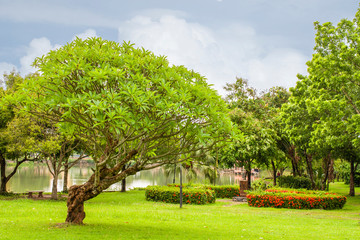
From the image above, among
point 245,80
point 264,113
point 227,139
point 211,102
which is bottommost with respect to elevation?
point 227,139

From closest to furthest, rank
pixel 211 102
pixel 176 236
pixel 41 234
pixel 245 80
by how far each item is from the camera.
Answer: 1. pixel 211 102
2. pixel 41 234
3. pixel 176 236
4. pixel 245 80

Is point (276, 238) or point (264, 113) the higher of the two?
point (264, 113)

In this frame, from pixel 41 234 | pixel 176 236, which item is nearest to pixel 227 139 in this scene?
pixel 176 236

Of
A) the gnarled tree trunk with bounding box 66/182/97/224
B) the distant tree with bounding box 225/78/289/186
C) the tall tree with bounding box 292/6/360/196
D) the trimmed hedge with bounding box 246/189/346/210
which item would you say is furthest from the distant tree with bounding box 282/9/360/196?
the gnarled tree trunk with bounding box 66/182/97/224

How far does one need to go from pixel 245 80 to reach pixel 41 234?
31.2 meters

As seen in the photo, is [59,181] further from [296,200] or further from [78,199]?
[78,199]

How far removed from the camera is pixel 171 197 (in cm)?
2323

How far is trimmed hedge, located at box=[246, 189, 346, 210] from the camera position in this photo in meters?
20.6

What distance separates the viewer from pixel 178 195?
22.9m

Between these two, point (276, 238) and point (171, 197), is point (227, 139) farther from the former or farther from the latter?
point (171, 197)

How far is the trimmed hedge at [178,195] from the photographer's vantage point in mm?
22766

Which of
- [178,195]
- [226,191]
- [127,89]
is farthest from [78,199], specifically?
[226,191]

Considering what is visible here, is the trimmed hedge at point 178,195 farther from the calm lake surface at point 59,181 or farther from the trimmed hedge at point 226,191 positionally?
the calm lake surface at point 59,181

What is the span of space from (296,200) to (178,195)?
797 cm
